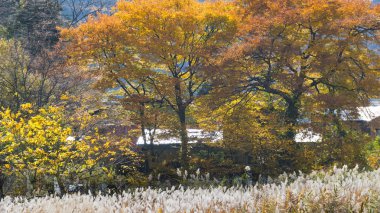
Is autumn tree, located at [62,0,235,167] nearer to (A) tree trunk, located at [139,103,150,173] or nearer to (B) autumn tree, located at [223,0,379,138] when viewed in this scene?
(A) tree trunk, located at [139,103,150,173]

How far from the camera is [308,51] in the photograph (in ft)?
51.4

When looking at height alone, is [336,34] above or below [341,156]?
above

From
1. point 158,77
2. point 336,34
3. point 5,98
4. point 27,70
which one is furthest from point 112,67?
point 336,34

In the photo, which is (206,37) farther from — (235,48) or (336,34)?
(336,34)

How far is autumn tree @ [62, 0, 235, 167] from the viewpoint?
1620cm

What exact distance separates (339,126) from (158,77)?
7.44 m

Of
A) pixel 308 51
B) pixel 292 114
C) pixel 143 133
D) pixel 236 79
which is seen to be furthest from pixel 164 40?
pixel 292 114

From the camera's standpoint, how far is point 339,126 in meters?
15.6

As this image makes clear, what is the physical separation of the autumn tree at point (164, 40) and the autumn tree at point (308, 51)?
126 centimetres

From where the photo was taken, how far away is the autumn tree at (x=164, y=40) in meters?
16.2

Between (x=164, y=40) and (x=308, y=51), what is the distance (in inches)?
223

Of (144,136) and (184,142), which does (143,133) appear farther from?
(184,142)

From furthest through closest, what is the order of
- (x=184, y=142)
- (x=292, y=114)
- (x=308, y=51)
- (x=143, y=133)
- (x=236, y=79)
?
(x=143, y=133), (x=184, y=142), (x=292, y=114), (x=236, y=79), (x=308, y=51)

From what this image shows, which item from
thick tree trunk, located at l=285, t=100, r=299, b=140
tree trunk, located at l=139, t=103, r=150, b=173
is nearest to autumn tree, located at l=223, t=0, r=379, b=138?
thick tree trunk, located at l=285, t=100, r=299, b=140
